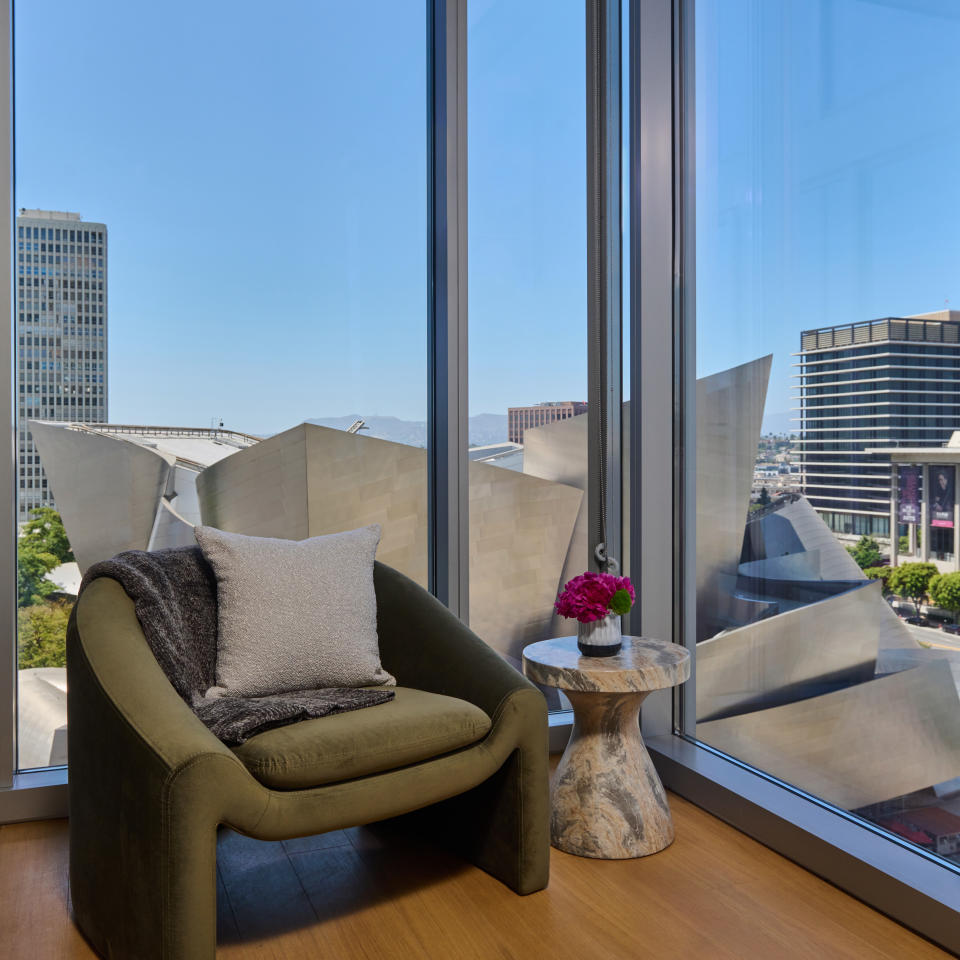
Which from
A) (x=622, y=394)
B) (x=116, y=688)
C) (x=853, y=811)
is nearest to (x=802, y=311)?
(x=622, y=394)

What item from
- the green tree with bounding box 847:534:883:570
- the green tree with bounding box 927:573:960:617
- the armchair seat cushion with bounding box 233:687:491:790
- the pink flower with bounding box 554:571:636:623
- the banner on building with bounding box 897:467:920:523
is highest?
the banner on building with bounding box 897:467:920:523

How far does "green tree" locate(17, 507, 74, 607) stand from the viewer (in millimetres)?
2559

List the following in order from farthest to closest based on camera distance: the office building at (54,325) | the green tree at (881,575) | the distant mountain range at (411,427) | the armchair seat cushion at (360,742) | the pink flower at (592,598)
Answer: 1. the distant mountain range at (411,427)
2. the office building at (54,325)
3. the pink flower at (592,598)
4. the green tree at (881,575)
5. the armchair seat cushion at (360,742)

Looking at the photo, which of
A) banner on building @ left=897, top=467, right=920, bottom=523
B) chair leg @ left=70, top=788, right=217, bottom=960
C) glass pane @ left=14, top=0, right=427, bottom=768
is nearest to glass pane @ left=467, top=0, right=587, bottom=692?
glass pane @ left=14, top=0, right=427, bottom=768

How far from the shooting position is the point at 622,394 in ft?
9.79

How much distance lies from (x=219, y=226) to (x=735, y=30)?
1.73m

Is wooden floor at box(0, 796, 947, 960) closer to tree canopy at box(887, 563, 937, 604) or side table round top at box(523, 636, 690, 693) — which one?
side table round top at box(523, 636, 690, 693)

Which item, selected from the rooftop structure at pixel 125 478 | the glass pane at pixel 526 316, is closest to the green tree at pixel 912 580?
the glass pane at pixel 526 316

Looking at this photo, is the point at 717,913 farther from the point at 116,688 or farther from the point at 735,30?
the point at 735,30

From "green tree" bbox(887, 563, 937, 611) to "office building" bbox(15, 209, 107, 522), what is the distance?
7.66ft

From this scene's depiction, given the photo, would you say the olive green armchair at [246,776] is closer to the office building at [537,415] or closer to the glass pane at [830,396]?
the glass pane at [830,396]

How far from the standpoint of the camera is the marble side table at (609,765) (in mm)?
2184

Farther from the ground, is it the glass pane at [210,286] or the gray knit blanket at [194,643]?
the glass pane at [210,286]

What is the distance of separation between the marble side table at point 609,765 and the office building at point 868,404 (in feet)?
2.03
